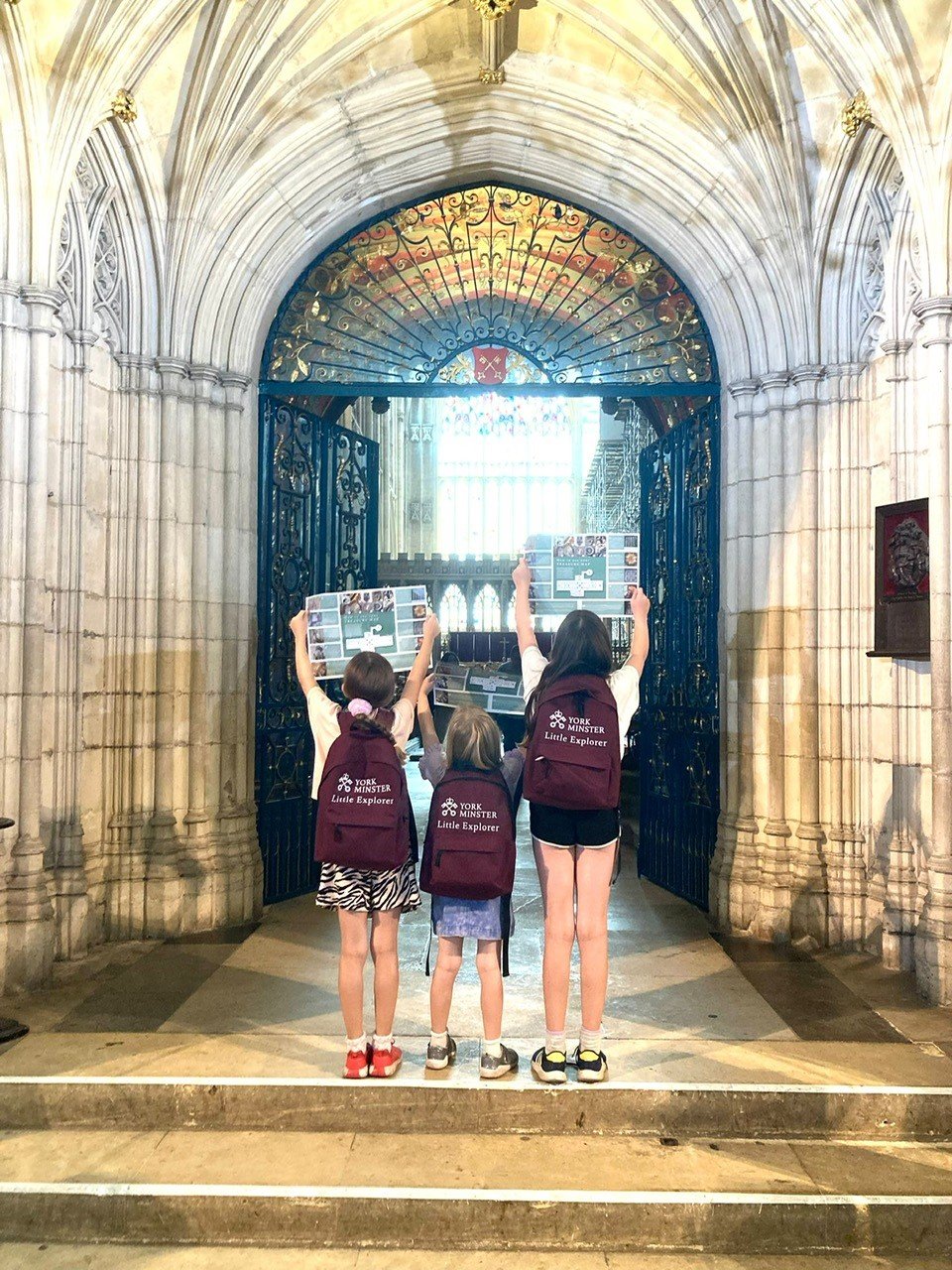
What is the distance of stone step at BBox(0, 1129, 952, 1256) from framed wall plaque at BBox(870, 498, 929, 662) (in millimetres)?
2700

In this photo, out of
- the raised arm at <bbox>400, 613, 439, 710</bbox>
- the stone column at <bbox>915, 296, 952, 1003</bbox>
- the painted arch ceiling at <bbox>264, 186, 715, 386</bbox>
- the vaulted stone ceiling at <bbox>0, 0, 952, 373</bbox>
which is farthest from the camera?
the painted arch ceiling at <bbox>264, 186, 715, 386</bbox>

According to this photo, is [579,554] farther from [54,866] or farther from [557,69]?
[557,69]

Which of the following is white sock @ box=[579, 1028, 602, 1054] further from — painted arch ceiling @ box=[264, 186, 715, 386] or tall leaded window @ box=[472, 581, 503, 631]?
tall leaded window @ box=[472, 581, 503, 631]

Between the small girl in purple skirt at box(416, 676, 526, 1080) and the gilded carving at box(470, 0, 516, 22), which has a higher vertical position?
the gilded carving at box(470, 0, 516, 22)

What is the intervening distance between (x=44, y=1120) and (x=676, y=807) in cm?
434

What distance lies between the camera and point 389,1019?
361cm

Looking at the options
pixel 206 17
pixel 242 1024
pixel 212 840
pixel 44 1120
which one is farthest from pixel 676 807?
pixel 206 17

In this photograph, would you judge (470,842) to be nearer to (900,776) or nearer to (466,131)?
(900,776)

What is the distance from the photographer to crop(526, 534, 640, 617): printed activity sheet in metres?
4.20

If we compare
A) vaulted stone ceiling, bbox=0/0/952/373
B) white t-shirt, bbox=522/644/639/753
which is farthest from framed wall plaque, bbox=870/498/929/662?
white t-shirt, bbox=522/644/639/753

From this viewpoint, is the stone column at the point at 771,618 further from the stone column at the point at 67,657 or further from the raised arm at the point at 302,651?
the stone column at the point at 67,657

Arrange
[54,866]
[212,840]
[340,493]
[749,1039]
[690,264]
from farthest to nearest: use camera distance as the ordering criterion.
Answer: [340,493], [690,264], [212,840], [54,866], [749,1039]

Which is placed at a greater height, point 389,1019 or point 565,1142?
point 389,1019

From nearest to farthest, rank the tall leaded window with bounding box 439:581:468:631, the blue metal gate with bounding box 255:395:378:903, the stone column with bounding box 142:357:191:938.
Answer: the stone column with bounding box 142:357:191:938
the blue metal gate with bounding box 255:395:378:903
the tall leaded window with bounding box 439:581:468:631
